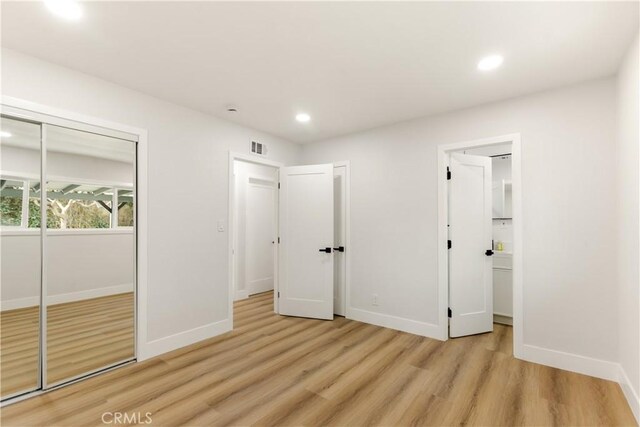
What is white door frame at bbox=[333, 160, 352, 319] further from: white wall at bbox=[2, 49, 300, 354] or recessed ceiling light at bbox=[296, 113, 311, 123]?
white wall at bbox=[2, 49, 300, 354]

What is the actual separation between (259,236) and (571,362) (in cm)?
464

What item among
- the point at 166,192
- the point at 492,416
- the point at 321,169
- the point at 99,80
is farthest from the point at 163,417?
the point at 321,169

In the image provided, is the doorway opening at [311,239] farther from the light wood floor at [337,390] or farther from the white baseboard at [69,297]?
the white baseboard at [69,297]

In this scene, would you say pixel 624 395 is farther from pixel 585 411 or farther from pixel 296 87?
pixel 296 87

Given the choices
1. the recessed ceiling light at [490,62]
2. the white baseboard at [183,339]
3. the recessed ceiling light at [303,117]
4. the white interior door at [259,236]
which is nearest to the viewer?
the recessed ceiling light at [490,62]

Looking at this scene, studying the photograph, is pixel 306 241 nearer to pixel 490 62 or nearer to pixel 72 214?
pixel 72 214

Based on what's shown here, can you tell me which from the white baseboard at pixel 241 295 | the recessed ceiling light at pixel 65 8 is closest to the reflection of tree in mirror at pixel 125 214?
the recessed ceiling light at pixel 65 8

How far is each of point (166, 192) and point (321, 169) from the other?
202cm

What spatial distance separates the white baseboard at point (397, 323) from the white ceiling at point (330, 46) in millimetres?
2564

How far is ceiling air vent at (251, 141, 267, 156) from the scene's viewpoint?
13.3ft

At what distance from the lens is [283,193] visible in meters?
4.46

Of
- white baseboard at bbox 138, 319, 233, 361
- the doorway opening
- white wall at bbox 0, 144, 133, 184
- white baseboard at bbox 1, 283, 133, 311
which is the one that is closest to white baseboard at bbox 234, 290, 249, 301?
the doorway opening

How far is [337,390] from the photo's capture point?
2385 millimetres

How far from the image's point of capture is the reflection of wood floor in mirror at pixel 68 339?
226cm
